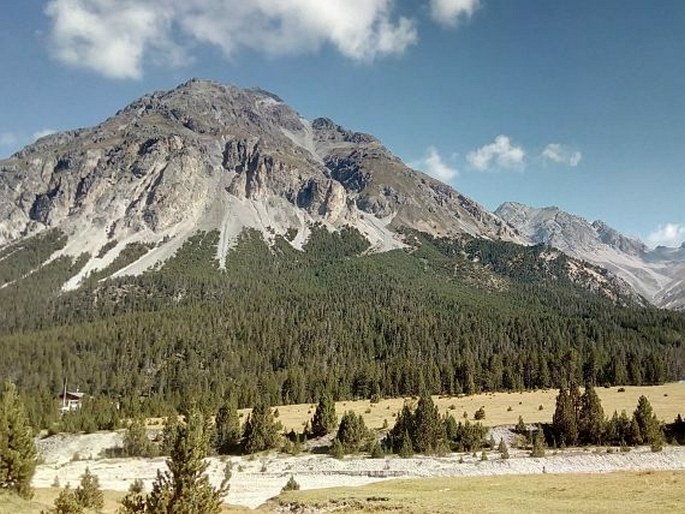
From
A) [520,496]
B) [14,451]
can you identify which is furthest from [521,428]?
[14,451]

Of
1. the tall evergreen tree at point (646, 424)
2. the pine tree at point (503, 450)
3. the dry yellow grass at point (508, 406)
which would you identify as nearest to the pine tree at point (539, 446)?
the pine tree at point (503, 450)

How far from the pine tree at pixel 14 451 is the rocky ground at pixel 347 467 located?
17605 millimetres

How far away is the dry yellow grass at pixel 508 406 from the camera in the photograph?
269 feet

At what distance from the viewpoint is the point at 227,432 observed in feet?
276

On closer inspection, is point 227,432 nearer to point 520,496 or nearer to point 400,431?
point 400,431

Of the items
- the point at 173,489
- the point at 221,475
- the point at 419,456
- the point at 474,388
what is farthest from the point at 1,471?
the point at 474,388

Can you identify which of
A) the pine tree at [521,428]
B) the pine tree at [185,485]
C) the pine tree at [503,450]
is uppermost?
the pine tree at [185,485]

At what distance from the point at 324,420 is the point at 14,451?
51238 millimetres

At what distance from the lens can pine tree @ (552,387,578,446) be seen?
68000mm

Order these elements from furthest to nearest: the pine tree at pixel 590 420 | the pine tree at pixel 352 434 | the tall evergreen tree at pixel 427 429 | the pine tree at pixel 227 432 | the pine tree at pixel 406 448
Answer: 1. the pine tree at pixel 227 432
2. the pine tree at pixel 352 434
3. the tall evergreen tree at pixel 427 429
4. the pine tree at pixel 406 448
5. the pine tree at pixel 590 420

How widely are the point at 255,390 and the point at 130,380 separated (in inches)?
1932

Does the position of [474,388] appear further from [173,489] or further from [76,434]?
[173,489]

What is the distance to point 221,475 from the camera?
220 ft

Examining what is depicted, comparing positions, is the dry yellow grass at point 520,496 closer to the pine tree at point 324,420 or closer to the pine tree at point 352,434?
the pine tree at point 352,434
